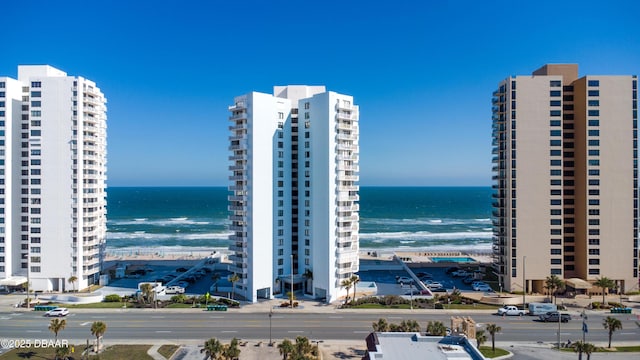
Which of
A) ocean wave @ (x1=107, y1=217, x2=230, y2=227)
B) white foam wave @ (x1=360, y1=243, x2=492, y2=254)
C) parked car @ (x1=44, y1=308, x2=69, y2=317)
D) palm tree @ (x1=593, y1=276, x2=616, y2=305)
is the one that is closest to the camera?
parked car @ (x1=44, y1=308, x2=69, y2=317)

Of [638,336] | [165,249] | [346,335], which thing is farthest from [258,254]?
[165,249]

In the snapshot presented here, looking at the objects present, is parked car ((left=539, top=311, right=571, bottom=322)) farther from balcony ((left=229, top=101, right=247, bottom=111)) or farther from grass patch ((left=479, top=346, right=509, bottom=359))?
balcony ((left=229, top=101, right=247, bottom=111))

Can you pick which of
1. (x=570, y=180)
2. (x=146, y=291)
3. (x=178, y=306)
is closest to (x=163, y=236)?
(x=146, y=291)

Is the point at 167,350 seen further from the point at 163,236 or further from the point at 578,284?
the point at 163,236

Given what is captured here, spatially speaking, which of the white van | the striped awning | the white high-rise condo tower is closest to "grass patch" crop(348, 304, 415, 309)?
the white high-rise condo tower

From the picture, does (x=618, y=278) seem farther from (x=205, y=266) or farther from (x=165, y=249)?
(x=165, y=249)

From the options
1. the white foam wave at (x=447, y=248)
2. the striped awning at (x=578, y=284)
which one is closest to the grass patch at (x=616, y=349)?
the striped awning at (x=578, y=284)
